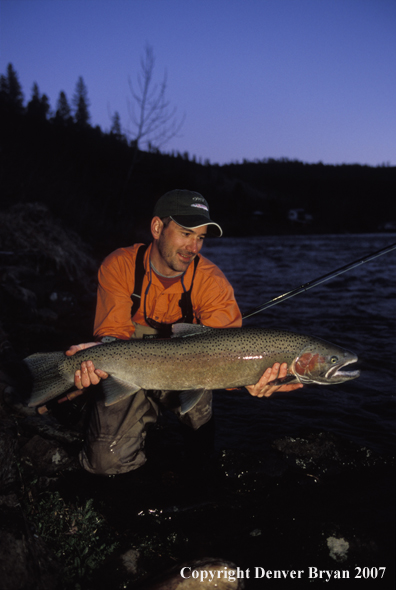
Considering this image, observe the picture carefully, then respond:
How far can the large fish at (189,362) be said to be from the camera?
332 cm

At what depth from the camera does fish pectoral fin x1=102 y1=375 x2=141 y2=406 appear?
333 centimetres

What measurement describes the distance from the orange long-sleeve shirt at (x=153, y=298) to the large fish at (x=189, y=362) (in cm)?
50

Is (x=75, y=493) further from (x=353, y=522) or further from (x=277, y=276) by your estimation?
(x=277, y=276)

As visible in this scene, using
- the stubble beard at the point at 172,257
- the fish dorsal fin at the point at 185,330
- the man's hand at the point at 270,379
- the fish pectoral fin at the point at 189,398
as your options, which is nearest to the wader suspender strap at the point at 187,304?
the stubble beard at the point at 172,257

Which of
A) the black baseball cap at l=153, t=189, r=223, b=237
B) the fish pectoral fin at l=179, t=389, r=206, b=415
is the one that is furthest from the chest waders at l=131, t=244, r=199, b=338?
the fish pectoral fin at l=179, t=389, r=206, b=415

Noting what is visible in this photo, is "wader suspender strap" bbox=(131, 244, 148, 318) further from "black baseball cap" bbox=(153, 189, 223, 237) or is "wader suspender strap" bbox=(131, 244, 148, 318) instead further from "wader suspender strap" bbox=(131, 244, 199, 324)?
"black baseball cap" bbox=(153, 189, 223, 237)

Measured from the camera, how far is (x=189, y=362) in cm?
335

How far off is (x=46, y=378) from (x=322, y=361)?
7.77 feet

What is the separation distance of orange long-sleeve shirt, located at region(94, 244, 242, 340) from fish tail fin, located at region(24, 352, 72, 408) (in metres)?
0.55

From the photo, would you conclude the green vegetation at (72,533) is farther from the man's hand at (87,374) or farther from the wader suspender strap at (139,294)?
the wader suspender strap at (139,294)

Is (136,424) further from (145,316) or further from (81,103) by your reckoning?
(81,103)

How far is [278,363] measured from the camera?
3.38m

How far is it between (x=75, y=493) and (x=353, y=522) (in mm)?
2241

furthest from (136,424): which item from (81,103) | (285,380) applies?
(81,103)
